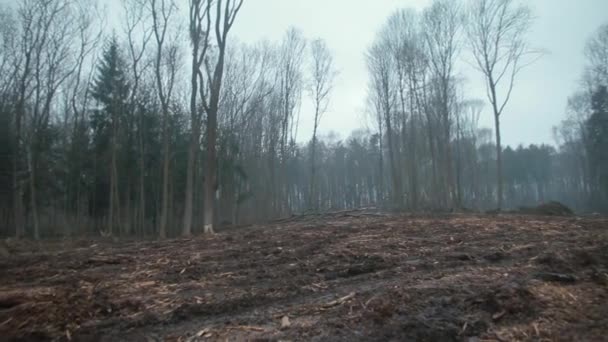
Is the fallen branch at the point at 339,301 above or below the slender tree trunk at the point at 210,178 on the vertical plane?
below

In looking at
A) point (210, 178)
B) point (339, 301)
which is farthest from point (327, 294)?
point (210, 178)

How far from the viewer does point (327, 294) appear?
3975mm

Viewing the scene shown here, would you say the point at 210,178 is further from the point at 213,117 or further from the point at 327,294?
the point at 327,294

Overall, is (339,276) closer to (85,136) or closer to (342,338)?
(342,338)

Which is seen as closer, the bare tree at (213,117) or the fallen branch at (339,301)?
the fallen branch at (339,301)

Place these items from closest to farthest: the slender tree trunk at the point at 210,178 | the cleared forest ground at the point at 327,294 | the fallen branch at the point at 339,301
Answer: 1. the cleared forest ground at the point at 327,294
2. the fallen branch at the point at 339,301
3. the slender tree trunk at the point at 210,178

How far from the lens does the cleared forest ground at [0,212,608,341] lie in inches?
121

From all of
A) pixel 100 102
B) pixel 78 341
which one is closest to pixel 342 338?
pixel 78 341

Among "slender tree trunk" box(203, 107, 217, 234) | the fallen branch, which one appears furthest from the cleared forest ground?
"slender tree trunk" box(203, 107, 217, 234)

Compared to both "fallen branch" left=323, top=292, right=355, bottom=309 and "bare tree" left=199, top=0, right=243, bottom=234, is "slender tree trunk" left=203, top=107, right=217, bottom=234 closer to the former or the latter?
"bare tree" left=199, top=0, right=243, bottom=234

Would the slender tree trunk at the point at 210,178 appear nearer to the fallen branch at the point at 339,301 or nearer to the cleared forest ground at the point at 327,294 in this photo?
the cleared forest ground at the point at 327,294

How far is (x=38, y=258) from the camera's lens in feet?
22.5

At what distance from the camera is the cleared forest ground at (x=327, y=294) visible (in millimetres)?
3066

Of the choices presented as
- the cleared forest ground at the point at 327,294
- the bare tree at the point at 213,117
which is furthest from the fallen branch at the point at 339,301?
the bare tree at the point at 213,117
